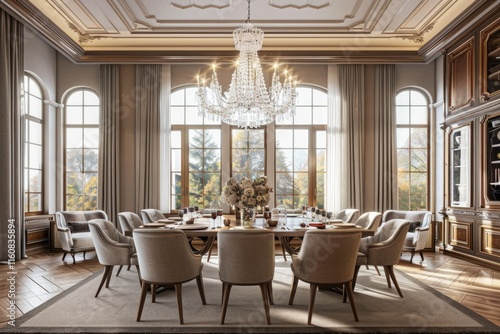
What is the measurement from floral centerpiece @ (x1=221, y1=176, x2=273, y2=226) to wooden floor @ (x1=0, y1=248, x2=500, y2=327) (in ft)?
6.83

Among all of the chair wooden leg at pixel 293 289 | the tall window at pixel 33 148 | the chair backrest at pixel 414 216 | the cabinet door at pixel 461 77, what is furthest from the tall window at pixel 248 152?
the chair wooden leg at pixel 293 289

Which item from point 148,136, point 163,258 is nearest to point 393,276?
point 163,258

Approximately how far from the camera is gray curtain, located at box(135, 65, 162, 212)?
21.7ft

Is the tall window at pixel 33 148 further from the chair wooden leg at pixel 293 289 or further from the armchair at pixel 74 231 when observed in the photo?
the chair wooden leg at pixel 293 289

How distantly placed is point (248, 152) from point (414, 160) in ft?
10.1

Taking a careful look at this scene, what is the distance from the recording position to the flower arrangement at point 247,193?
3743 millimetres

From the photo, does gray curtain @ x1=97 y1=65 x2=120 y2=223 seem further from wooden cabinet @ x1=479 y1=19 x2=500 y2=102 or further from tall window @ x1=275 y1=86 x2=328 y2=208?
wooden cabinet @ x1=479 y1=19 x2=500 y2=102

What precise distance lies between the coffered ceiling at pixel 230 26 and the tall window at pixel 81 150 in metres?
0.90

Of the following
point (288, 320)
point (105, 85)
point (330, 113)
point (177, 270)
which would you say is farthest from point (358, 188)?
point (105, 85)

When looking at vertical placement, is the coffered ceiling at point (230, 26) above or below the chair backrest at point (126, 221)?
above

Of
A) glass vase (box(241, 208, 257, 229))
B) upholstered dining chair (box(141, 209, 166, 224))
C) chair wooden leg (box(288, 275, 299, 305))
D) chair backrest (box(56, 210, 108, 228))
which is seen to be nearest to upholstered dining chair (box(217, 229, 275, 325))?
chair wooden leg (box(288, 275, 299, 305))

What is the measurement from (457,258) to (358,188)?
1849 millimetres

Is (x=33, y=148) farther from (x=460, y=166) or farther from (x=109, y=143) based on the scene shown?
(x=460, y=166)

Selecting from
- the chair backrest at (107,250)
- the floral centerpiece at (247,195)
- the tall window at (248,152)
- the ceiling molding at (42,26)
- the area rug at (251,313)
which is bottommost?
the area rug at (251,313)
